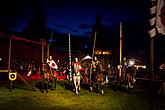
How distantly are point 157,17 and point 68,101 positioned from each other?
813 centimetres

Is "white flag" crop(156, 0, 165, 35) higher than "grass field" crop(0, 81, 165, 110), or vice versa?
"white flag" crop(156, 0, 165, 35)

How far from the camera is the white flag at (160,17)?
6913 millimetres

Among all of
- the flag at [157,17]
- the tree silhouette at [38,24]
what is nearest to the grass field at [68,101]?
the flag at [157,17]

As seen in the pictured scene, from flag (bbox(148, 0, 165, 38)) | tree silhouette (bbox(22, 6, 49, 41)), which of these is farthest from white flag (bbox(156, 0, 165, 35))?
tree silhouette (bbox(22, 6, 49, 41))

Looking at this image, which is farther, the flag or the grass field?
the grass field

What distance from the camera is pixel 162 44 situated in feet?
93.1

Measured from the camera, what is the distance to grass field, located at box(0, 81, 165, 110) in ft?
39.4

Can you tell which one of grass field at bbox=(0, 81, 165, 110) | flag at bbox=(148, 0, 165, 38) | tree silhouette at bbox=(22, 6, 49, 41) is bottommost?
grass field at bbox=(0, 81, 165, 110)

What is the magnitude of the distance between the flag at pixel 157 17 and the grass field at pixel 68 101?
617 centimetres

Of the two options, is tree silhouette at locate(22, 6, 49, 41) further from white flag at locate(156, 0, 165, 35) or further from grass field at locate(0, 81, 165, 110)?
white flag at locate(156, 0, 165, 35)

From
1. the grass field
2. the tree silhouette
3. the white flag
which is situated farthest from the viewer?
the tree silhouette

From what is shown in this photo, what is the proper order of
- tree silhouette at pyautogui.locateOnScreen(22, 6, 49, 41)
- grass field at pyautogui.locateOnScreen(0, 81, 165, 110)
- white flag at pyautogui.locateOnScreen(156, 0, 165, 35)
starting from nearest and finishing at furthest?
1. white flag at pyautogui.locateOnScreen(156, 0, 165, 35)
2. grass field at pyautogui.locateOnScreen(0, 81, 165, 110)
3. tree silhouette at pyautogui.locateOnScreen(22, 6, 49, 41)

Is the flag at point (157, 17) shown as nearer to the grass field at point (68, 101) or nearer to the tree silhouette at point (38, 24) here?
the grass field at point (68, 101)

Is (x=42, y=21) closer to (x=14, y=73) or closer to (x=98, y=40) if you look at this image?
(x=98, y=40)
